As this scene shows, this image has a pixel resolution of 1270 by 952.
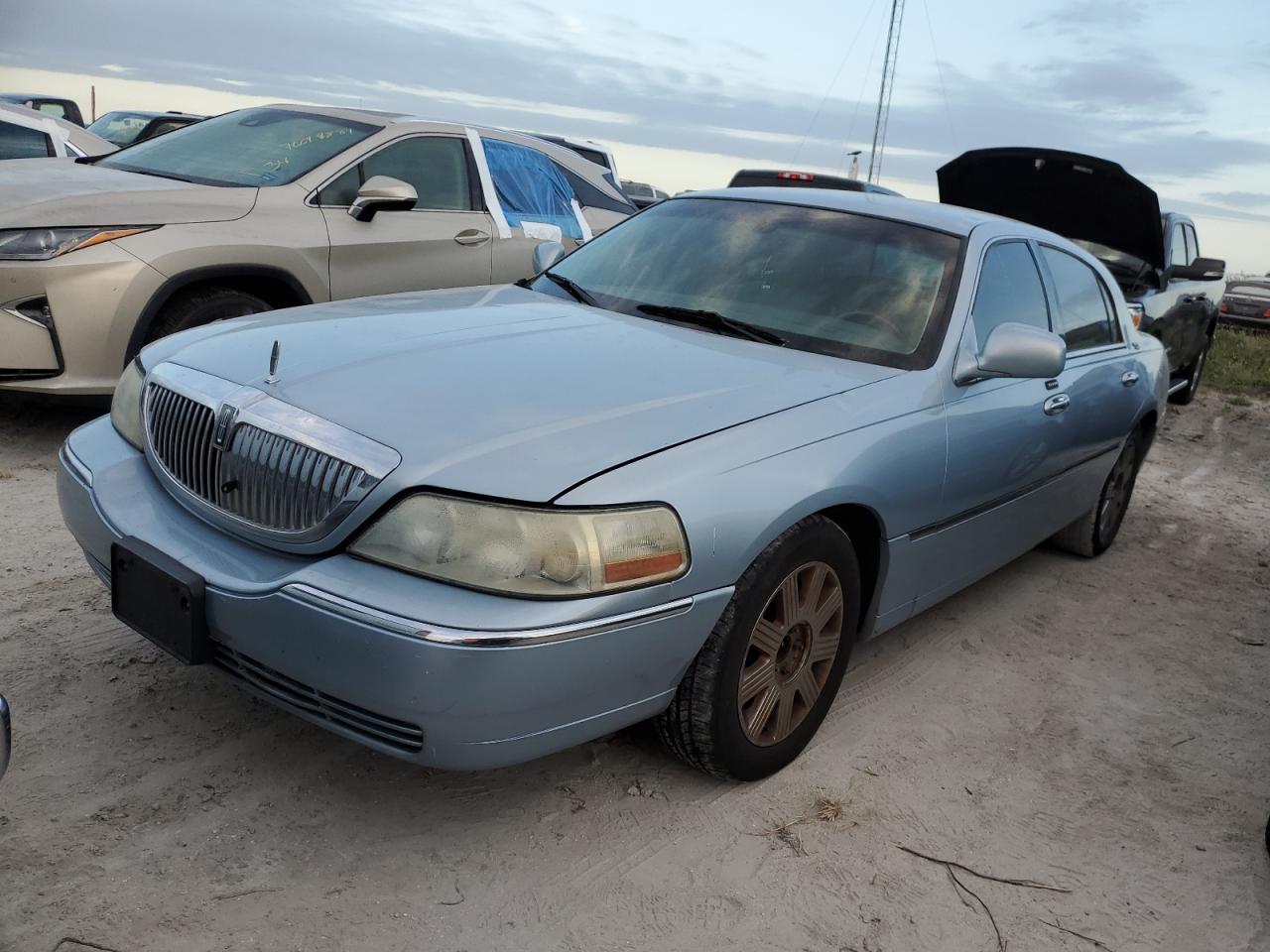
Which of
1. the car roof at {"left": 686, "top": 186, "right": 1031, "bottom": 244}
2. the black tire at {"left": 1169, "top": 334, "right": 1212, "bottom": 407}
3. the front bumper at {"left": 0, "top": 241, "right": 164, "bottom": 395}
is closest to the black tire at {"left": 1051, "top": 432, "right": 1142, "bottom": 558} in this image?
the car roof at {"left": 686, "top": 186, "right": 1031, "bottom": 244}

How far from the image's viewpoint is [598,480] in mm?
2342

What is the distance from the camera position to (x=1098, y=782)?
3221 millimetres

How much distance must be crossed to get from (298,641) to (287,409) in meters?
0.57

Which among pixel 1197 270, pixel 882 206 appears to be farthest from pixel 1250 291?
pixel 882 206

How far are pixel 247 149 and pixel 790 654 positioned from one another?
4.39 meters

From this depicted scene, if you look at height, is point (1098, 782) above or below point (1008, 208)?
below

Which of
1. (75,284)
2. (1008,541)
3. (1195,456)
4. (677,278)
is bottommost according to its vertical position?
(1195,456)

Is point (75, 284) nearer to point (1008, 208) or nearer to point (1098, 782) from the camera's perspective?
point (1098, 782)

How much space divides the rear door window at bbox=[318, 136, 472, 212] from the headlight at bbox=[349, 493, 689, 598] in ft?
12.4

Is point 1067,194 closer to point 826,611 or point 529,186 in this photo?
point 529,186

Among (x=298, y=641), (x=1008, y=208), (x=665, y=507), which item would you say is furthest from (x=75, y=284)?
(x=1008, y=208)

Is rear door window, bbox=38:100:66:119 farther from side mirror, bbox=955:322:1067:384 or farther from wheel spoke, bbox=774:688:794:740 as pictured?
wheel spoke, bbox=774:688:794:740

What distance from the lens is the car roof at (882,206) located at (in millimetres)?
3807

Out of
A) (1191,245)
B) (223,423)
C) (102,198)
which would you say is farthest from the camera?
(1191,245)
